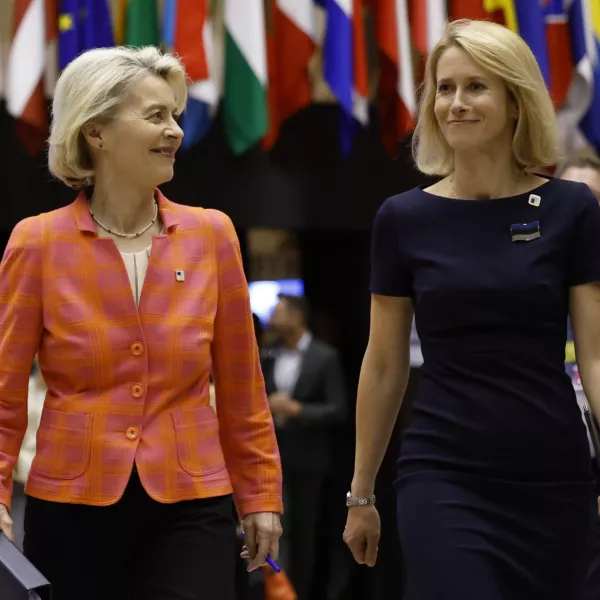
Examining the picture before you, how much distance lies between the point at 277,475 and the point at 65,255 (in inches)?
26.8

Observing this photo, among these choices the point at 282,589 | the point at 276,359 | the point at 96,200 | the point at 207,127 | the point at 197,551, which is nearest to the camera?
the point at 197,551

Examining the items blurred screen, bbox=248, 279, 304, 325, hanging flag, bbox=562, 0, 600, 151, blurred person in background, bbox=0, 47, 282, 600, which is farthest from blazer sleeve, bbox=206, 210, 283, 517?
blurred screen, bbox=248, 279, 304, 325

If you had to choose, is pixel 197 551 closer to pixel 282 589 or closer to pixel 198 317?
pixel 198 317

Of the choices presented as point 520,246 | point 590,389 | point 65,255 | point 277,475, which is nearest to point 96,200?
point 65,255

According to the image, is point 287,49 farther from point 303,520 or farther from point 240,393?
point 240,393

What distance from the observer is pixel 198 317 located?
298cm

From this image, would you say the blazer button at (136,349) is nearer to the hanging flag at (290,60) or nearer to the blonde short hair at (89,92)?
the blonde short hair at (89,92)

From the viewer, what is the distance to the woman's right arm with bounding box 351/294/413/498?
317 centimetres

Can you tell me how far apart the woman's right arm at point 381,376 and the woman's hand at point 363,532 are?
97mm

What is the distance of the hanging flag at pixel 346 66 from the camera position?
605 cm

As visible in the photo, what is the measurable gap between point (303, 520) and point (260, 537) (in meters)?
4.56

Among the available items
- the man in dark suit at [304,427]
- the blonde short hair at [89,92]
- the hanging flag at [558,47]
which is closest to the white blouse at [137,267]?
the blonde short hair at [89,92]

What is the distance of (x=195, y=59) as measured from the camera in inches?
232

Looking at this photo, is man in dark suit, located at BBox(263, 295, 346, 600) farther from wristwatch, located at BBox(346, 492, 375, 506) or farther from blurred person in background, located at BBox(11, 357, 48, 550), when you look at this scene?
wristwatch, located at BBox(346, 492, 375, 506)
